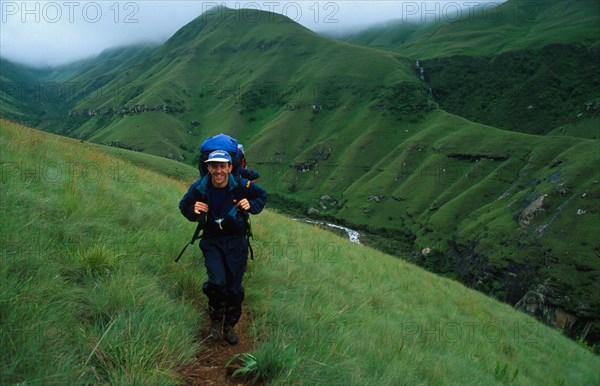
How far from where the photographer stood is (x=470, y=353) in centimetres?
736

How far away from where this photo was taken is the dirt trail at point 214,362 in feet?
12.6

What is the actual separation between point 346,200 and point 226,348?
133m

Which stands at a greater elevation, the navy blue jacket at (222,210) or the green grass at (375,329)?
the navy blue jacket at (222,210)

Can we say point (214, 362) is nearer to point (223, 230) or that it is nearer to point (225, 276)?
point (225, 276)

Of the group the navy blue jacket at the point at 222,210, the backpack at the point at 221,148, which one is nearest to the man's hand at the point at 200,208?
the navy blue jacket at the point at 222,210

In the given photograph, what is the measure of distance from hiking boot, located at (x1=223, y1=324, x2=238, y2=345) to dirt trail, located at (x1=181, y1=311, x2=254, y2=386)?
0.22 ft

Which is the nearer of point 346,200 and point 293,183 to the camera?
point 346,200

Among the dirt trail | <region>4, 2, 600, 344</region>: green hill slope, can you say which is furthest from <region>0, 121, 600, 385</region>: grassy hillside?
<region>4, 2, 600, 344</region>: green hill slope

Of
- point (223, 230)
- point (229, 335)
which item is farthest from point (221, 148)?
point (229, 335)

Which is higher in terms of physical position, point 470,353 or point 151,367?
point 151,367

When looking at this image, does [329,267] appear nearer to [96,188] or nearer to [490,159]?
[96,188]

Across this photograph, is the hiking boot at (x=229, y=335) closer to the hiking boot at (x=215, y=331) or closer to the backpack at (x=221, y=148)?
the hiking boot at (x=215, y=331)

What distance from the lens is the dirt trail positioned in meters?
3.85

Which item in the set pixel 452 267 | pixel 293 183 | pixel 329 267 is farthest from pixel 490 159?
pixel 329 267
